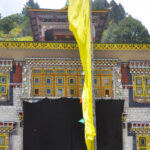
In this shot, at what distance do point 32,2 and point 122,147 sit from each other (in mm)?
52156

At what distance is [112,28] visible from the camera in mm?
47812

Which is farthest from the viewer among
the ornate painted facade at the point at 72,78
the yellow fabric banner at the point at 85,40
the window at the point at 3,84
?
the window at the point at 3,84

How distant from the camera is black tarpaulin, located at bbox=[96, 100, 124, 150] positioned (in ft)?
41.4

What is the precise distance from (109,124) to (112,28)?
36469 mm

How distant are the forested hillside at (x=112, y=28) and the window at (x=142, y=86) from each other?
759 inches

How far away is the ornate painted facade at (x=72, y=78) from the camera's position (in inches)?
508

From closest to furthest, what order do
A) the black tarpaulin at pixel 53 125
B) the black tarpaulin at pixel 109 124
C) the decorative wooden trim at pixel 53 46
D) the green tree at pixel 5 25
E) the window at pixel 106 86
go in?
the black tarpaulin at pixel 53 125
the black tarpaulin at pixel 109 124
the window at pixel 106 86
the decorative wooden trim at pixel 53 46
the green tree at pixel 5 25

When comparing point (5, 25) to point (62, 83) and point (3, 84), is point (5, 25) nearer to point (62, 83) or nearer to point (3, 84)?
point (3, 84)

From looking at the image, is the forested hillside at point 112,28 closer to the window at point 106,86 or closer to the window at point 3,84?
the window at point 106,86

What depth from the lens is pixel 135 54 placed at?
13.6m

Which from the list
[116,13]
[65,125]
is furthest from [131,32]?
[65,125]

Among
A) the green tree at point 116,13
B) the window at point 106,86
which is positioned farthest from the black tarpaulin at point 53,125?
the green tree at point 116,13

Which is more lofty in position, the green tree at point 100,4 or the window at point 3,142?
the green tree at point 100,4

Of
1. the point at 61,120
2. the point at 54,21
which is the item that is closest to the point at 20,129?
the point at 61,120
